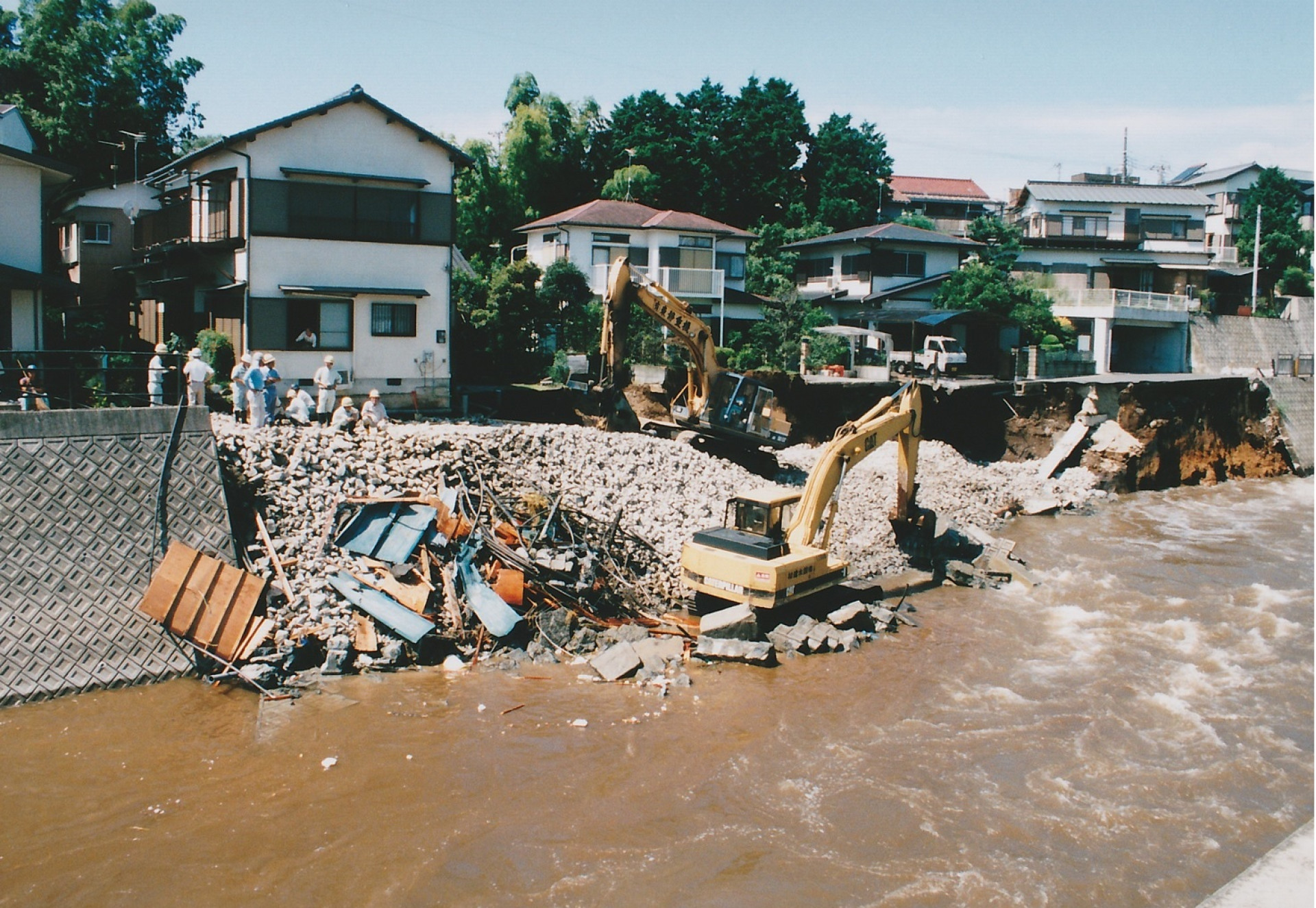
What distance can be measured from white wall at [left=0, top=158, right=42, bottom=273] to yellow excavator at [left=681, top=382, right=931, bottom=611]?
15.6m

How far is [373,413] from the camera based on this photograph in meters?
17.9

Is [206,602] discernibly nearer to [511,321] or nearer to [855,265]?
[511,321]

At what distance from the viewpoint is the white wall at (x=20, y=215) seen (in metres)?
20.7

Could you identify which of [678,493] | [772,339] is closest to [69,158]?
[772,339]

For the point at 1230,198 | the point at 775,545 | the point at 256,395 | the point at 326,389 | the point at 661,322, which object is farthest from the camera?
the point at 1230,198

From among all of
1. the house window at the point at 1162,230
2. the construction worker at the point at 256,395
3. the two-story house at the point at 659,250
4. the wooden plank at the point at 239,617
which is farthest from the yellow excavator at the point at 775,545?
the house window at the point at 1162,230

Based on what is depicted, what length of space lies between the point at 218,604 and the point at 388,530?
2.57 metres

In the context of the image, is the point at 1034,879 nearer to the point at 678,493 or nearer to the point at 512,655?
the point at 512,655

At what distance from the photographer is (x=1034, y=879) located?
9.78m

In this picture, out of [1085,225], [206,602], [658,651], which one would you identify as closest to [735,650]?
[658,651]

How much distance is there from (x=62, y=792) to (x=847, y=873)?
8.07m

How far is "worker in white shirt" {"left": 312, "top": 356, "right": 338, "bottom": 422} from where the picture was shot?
63.1 ft

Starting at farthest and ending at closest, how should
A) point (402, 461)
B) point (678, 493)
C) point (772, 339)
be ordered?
1. point (772, 339)
2. point (678, 493)
3. point (402, 461)

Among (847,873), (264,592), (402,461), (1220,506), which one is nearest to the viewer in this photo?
(847,873)
